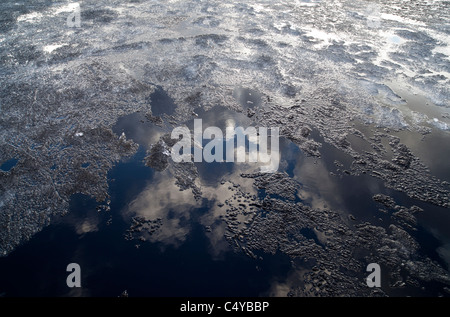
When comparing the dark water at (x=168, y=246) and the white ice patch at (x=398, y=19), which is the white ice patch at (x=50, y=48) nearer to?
the dark water at (x=168, y=246)

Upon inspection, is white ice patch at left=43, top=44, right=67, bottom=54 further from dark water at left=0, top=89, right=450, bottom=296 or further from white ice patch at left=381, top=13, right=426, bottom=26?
white ice patch at left=381, top=13, right=426, bottom=26

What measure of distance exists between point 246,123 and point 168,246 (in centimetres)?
410

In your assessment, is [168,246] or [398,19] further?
[398,19]

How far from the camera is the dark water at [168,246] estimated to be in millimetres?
4453

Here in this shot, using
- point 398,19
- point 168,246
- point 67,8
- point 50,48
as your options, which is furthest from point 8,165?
point 398,19

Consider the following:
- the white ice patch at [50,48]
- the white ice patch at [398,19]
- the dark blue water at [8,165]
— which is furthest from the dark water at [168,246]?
the white ice patch at [398,19]

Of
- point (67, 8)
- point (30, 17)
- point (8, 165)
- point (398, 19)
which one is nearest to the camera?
point (8, 165)

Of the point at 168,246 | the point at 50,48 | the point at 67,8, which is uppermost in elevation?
the point at 67,8

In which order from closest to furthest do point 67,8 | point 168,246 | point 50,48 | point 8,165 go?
point 168,246, point 8,165, point 50,48, point 67,8

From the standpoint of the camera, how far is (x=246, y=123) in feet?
24.6

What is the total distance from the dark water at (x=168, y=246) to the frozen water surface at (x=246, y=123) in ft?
0.14

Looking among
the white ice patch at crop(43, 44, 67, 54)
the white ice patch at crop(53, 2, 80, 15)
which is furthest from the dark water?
the white ice patch at crop(53, 2, 80, 15)

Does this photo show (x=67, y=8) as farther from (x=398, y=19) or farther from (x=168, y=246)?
(x=398, y=19)

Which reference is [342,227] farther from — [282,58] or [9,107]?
[9,107]
